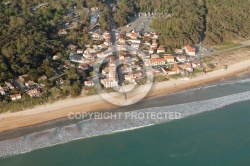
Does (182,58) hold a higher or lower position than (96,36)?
lower

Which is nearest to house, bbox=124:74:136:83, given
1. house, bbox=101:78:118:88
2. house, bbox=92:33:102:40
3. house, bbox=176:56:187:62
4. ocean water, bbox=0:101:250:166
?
house, bbox=101:78:118:88

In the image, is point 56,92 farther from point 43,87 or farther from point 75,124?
point 75,124

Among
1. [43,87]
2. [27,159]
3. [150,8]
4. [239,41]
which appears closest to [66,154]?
[27,159]

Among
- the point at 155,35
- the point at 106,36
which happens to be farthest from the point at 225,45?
the point at 106,36

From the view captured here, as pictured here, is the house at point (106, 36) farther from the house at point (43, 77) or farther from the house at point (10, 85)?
the house at point (10, 85)

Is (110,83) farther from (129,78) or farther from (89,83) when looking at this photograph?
(129,78)

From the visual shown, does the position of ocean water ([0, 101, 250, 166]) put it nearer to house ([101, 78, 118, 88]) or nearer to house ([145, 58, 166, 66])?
house ([101, 78, 118, 88])
